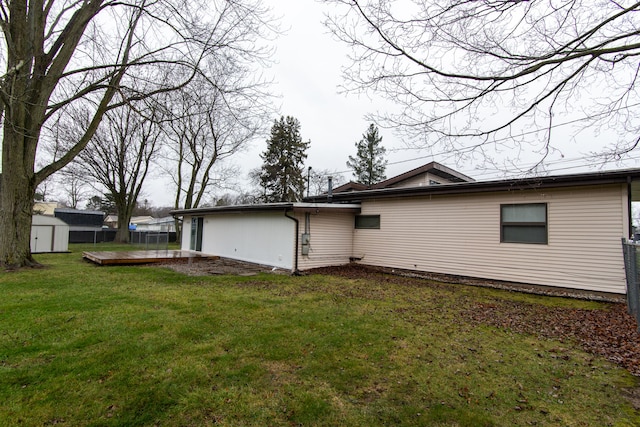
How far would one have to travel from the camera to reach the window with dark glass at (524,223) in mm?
7723

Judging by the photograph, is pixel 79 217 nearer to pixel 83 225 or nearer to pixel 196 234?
pixel 83 225

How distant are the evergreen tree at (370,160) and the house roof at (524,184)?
22196mm

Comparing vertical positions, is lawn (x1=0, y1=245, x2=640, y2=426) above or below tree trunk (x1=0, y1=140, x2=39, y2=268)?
below

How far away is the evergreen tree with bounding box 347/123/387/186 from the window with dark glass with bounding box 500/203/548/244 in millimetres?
25060

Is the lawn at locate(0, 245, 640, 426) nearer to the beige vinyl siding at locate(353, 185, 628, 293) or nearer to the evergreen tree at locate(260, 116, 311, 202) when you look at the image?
the beige vinyl siding at locate(353, 185, 628, 293)

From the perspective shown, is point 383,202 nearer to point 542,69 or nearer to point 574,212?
point 574,212

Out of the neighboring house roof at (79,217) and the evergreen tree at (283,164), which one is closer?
the neighboring house roof at (79,217)

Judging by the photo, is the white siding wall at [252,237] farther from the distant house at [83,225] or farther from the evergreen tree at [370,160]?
the evergreen tree at [370,160]

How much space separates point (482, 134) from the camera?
3928 mm

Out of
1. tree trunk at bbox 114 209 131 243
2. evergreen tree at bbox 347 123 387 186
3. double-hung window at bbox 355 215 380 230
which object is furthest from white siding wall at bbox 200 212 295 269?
evergreen tree at bbox 347 123 387 186

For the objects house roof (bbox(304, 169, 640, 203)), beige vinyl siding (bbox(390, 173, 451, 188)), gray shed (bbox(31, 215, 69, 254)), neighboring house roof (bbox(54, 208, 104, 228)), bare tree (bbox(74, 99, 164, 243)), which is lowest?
gray shed (bbox(31, 215, 69, 254))

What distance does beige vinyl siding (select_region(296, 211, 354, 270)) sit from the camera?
10.5m

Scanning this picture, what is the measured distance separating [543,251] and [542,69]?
556 centimetres

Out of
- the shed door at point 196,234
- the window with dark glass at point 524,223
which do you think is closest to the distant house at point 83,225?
the shed door at point 196,234
